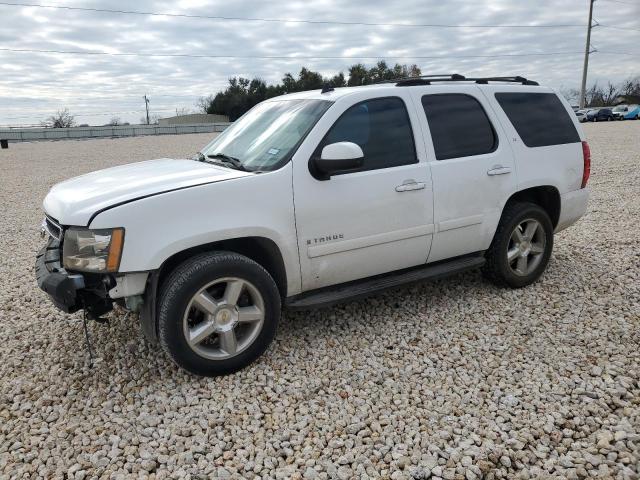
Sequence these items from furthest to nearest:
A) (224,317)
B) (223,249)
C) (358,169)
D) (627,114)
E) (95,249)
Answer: (627,114) < (358,169) < (223,249) < (224,317) < (95,249)

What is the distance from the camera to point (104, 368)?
3580 mm

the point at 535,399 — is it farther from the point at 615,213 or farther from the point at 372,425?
the point at 615,213

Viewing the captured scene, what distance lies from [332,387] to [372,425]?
46 cm

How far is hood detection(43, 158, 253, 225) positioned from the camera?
3.12 metres

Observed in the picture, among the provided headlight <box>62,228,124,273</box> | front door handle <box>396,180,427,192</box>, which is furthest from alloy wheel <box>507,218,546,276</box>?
headlight <box>62,228,124,273</box>

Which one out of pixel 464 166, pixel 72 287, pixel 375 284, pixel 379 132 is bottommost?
pixel 375 284

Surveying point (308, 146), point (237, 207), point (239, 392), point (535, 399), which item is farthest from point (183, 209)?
point (535, 399)

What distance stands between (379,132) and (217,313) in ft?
6.02

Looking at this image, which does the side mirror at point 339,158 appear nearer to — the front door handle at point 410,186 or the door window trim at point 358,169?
the door window trim at point 358,169

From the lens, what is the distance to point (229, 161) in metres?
3.93

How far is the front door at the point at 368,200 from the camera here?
3.57 metres

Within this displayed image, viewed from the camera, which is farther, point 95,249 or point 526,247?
point 526,247

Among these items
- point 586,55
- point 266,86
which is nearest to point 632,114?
point 586,55

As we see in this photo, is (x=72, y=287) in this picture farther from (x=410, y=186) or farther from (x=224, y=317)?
(x=410, y=186)
